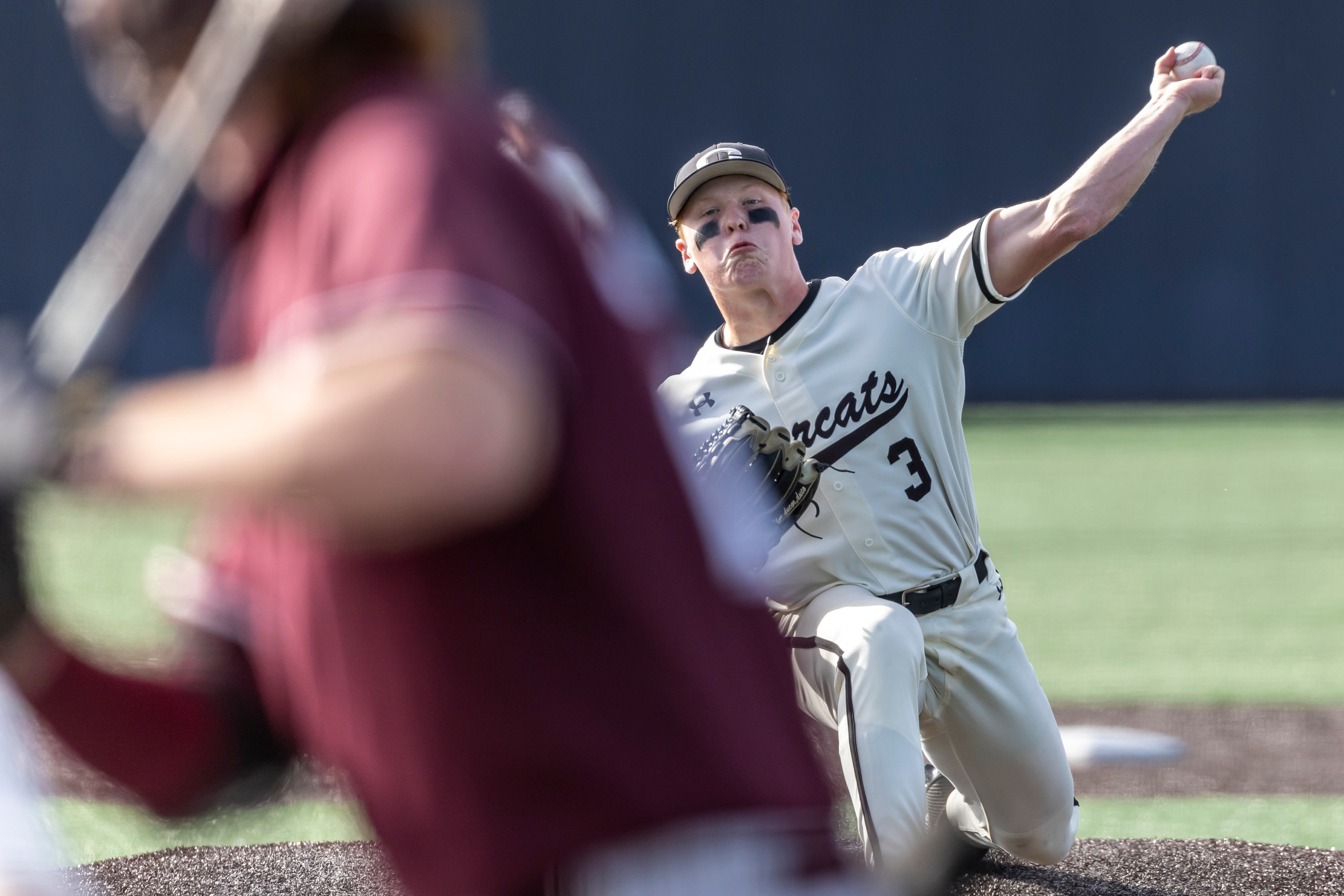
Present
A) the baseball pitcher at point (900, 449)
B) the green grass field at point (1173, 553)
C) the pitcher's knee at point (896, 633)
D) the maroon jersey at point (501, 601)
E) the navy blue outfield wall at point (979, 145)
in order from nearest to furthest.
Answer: the maroon jersey at point (501, 601) → the pitcher's knee at point (896, 633) → the baseball pitcher at point (900, 449) → the green grass field at point (1173, 553) → the navy blue outfield wall at point (979, 145)

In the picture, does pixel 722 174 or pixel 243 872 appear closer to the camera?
pixel 243 872

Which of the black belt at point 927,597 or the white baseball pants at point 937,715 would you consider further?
the black belt at point 927,597

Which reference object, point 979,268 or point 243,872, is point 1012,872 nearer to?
point 979,268

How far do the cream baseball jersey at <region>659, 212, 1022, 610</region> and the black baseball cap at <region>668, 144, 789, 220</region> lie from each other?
15.8 inches

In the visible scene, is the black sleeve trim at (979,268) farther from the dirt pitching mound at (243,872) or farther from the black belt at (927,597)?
the dirt pitching mound at (243,872)

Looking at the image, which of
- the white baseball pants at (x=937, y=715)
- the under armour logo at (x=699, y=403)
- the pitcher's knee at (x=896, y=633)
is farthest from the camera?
the under armour logo at (x=699, y=403)

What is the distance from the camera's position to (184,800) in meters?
1.61

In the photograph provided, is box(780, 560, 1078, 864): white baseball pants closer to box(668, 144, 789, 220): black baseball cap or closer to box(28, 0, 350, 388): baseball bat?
box(668, 144, 789, 220): black baseball cap

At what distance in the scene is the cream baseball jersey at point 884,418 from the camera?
375 centimetres

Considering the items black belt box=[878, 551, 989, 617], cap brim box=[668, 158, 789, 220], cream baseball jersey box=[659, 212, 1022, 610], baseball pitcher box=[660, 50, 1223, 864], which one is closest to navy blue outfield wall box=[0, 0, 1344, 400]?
cap brim box=[668, 158, 789, 220]

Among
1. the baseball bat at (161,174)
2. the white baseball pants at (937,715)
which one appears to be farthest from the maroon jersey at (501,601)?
the white baseball pants at (937,715)

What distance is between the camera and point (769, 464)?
3449 mm

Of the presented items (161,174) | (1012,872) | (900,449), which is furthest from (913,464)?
(161,174)

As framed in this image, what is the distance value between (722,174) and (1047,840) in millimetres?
1921
